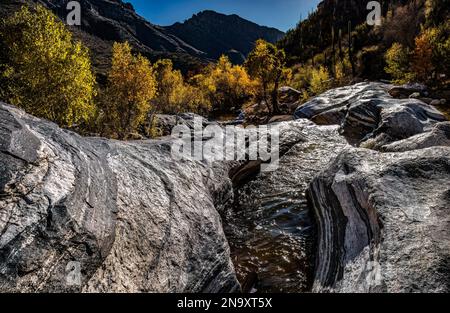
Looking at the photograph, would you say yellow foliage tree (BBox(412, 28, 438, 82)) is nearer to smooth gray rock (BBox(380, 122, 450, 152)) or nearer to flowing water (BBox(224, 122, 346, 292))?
flowing water (BBox(224, 122, 346, 292))

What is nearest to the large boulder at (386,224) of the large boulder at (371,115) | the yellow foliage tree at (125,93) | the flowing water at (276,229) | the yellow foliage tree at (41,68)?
the flowing water at (276,229)

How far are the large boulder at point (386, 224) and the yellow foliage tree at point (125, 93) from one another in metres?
22.1

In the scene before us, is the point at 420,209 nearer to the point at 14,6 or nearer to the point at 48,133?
the point at 48,133

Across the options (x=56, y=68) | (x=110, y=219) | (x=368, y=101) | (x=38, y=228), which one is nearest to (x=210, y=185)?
(x=110, y=219)

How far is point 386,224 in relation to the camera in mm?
7797

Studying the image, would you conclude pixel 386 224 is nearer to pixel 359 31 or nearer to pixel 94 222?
pixel 94 222

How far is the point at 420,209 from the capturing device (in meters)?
8.01

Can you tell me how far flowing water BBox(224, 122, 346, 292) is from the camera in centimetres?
1034

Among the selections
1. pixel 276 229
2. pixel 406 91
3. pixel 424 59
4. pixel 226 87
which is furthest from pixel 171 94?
pixel 276 229

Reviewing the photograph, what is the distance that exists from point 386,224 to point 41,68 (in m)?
22.6

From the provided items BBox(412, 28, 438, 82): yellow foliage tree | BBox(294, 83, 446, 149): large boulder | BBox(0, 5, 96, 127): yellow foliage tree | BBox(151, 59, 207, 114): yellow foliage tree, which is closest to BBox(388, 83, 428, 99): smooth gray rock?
BBox(294, 83, 446, 149): large boulder

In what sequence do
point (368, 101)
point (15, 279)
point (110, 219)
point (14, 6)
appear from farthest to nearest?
point (14, 6) → point (368, 101) → point (110, 219) → point (15, 279)

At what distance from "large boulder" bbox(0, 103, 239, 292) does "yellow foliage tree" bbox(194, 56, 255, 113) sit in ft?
223

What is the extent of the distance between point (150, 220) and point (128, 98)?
2236 cm
